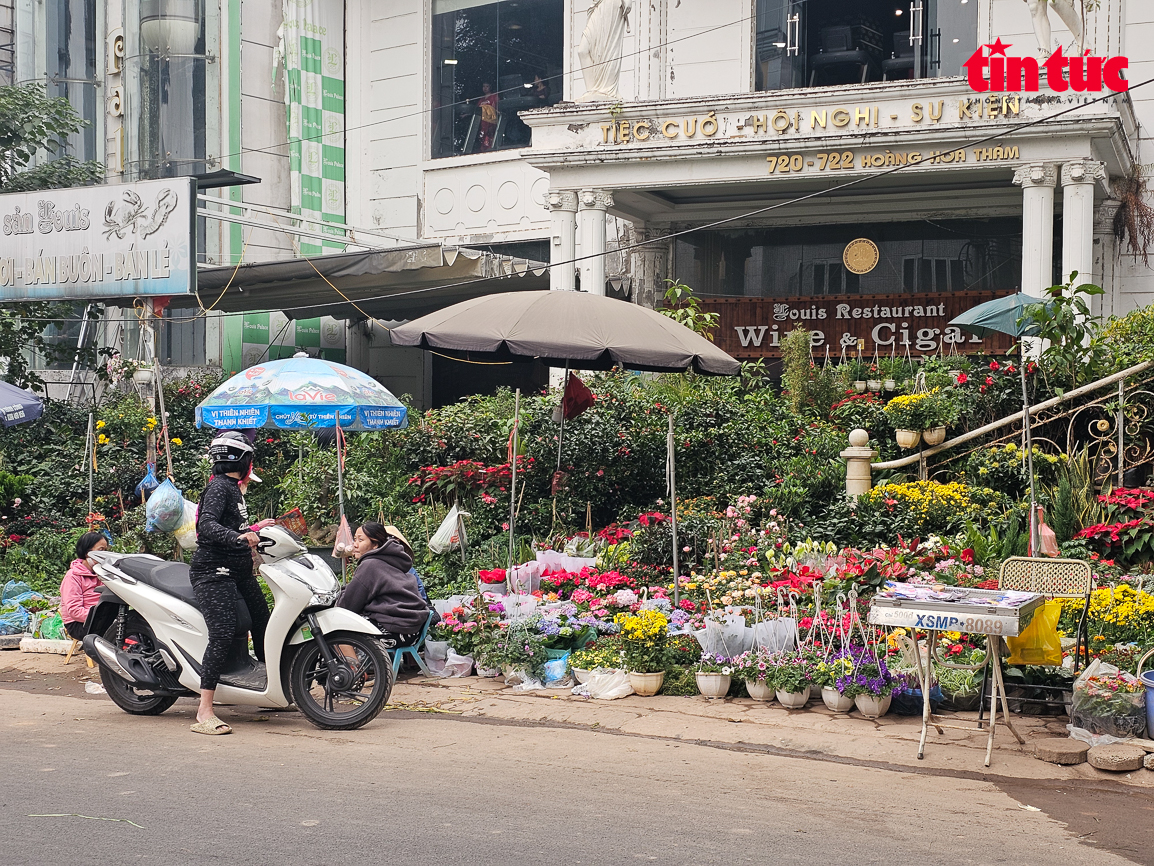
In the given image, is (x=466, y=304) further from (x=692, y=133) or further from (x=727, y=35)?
(x=727, y=35)

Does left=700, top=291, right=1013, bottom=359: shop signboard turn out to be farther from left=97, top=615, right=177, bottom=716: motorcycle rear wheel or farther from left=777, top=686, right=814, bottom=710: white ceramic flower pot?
left=97, top=615, right=177, bottom=716: motorcycle rear wheel

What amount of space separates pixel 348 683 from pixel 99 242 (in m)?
10.3

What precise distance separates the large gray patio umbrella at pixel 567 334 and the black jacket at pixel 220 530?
312cm

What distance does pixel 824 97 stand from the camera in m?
16.8

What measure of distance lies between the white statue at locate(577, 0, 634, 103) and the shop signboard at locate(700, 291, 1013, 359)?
4194 mm

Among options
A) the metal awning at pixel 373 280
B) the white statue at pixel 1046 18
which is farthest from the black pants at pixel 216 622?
the white statue at pixel 1046 18

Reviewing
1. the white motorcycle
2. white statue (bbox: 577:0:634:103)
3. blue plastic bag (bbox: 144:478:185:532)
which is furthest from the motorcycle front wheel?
white statue (bbox: 577:0:634:103)

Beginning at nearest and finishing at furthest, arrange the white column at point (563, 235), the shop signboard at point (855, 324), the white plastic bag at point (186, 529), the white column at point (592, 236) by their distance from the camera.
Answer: the white plastic bag at point (186, 529) < the white column at point (592, 236) < the white column at point (563, 235) < the shop signboard at point (855, 324)

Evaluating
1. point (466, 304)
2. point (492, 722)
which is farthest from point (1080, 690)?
point (466, 304)

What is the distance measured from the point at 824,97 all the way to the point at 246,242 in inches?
462

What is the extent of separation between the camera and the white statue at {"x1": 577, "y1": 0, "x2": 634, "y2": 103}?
1855cm

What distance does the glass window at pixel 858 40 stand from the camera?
62.8 feet

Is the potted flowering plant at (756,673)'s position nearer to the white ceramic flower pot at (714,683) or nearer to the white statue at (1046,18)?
the white ceramic flower pot at (714,683)

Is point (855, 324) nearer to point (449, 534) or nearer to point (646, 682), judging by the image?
point (449, 534)
